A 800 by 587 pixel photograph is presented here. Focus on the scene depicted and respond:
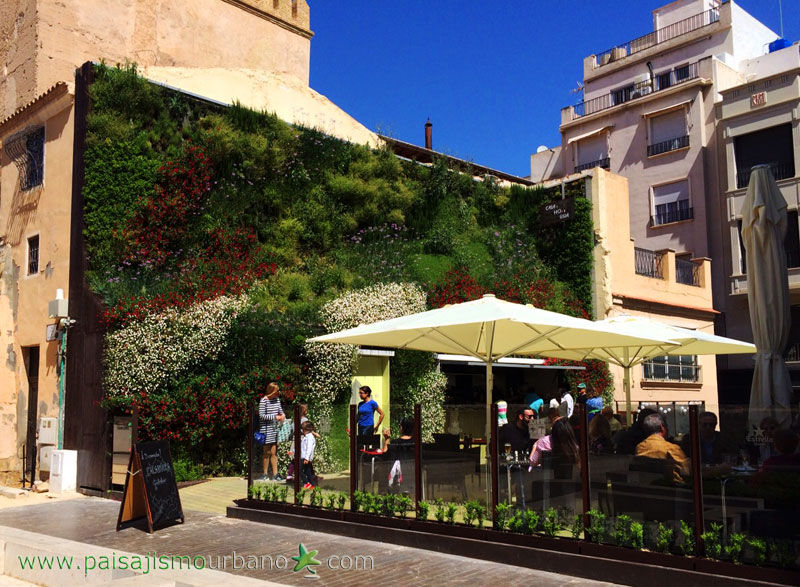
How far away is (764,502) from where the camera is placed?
6059 mm

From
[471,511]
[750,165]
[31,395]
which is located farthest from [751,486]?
[750,165]

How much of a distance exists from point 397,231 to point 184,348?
27.9ft

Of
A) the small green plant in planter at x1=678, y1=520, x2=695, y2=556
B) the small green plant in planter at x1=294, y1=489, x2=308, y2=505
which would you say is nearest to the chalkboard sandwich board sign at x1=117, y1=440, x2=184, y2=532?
the small green plant in planter at x1=294, y1=489, x2=308, y2=505

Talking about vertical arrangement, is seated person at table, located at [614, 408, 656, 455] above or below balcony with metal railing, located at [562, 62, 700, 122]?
below

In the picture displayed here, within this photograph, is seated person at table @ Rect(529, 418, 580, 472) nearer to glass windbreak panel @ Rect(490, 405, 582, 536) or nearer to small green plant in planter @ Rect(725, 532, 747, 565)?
glass windbreak panel @ Rect(490, 405, 582, 536)

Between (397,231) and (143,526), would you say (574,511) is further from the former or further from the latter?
(397,231)

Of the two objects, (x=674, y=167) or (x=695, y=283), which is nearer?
(x=695, y=283)

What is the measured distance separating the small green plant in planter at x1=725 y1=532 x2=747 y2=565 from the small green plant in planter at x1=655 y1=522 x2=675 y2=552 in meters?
0.49

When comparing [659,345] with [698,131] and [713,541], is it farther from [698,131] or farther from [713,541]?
[698,131]

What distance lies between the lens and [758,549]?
238 inches

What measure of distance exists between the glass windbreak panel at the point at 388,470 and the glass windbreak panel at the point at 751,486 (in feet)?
11.2

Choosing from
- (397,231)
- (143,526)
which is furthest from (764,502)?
(397,231)

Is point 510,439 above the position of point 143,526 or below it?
above

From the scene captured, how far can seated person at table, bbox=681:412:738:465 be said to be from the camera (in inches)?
253
